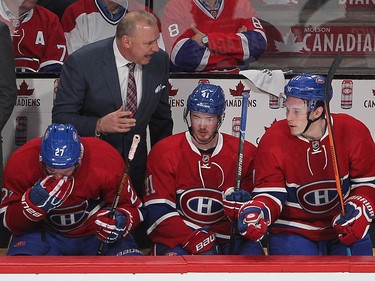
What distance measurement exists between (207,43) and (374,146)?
116 cm

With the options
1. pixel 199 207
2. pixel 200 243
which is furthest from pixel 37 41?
pixel 200 243

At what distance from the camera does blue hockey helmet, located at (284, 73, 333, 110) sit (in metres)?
4.38

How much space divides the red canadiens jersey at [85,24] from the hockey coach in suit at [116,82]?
1.41ft

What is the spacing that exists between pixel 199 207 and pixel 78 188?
545mm

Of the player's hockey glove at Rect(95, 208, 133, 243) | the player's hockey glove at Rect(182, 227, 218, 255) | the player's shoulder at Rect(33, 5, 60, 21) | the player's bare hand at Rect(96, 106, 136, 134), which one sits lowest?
the player's hockey glove at Rect(182, 227, 218, 255)

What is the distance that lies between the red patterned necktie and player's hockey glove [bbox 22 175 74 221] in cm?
73

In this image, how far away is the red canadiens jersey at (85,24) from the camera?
211 inches

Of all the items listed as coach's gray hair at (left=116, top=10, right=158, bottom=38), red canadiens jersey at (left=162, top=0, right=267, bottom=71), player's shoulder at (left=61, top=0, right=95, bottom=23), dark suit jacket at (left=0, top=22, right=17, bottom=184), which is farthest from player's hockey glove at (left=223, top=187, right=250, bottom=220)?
player's shoulder at (left=61, top=0, right=95, bottom=23)

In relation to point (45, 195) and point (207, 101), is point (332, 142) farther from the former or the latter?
point (45, 195)

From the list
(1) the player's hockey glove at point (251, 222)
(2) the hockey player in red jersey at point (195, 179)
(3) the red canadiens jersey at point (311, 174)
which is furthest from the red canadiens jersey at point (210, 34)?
(1) the player's hockey glove at point (251, 222)

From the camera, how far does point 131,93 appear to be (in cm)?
491

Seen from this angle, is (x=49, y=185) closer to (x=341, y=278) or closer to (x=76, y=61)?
(x=76, y=61)

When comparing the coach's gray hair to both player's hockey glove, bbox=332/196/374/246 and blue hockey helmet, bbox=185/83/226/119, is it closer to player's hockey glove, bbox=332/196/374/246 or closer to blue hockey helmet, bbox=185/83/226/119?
blue hockey helmet, bbox=185/83/226/119

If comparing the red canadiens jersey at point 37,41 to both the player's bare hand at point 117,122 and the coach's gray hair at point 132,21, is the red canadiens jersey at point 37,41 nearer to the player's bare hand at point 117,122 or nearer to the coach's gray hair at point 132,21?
the coach's gray hair at point 132,21
